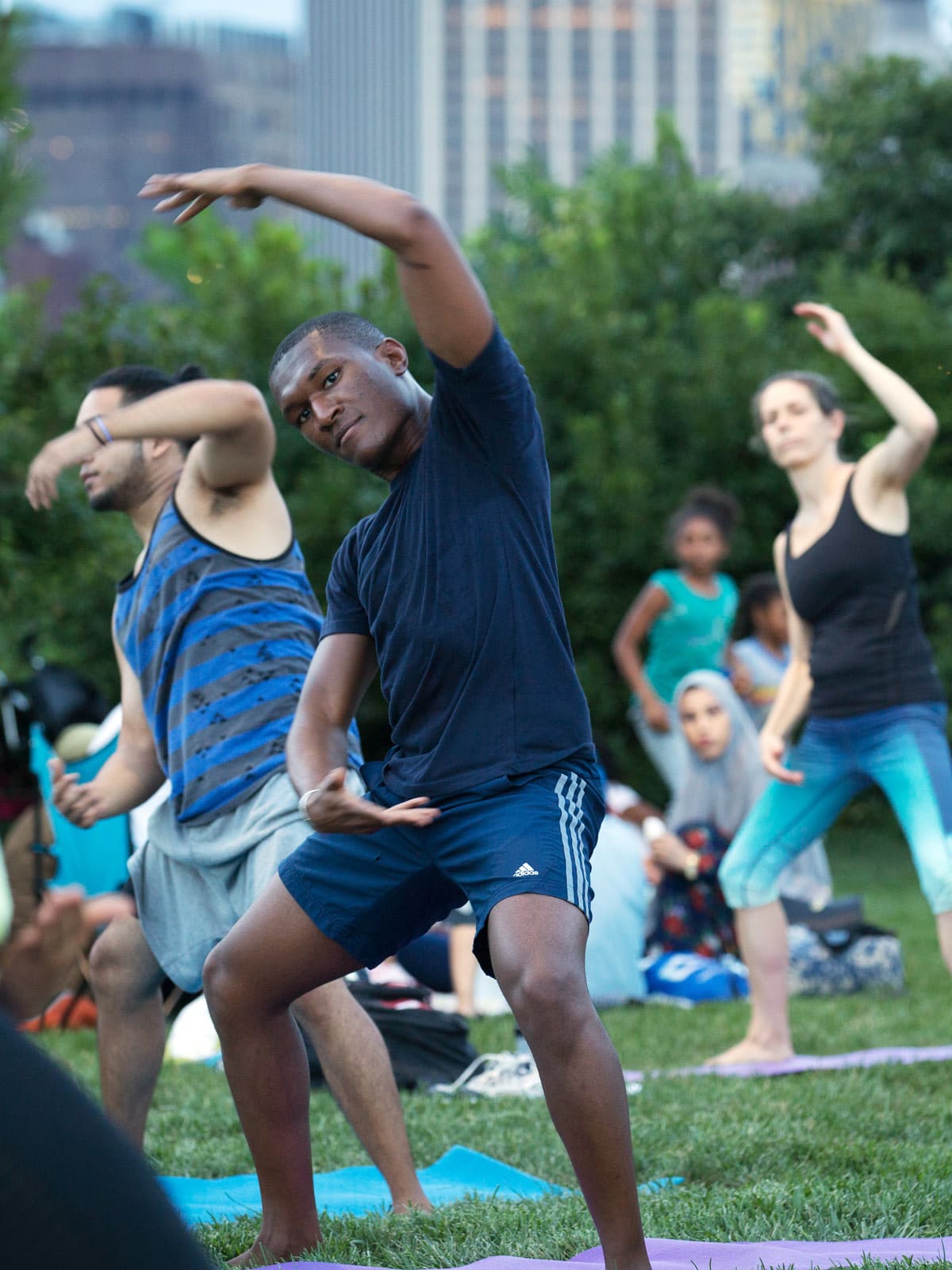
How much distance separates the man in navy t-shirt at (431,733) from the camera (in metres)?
2.89

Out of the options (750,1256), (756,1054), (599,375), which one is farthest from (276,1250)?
(599,375)

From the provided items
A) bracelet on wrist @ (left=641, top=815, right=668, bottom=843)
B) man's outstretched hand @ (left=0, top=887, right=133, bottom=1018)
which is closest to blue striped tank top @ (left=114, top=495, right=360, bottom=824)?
man's outstretched hand @ (left=0, top=887, right=133, bottom=1018)

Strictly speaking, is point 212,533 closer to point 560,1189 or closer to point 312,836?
point 312,836

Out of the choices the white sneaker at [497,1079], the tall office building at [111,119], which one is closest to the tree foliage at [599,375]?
the white sneaker at [497,1079]

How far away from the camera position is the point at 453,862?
3.19m

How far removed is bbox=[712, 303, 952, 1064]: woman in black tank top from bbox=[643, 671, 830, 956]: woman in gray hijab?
2464mm

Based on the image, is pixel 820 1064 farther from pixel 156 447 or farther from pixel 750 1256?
pixel 156 447

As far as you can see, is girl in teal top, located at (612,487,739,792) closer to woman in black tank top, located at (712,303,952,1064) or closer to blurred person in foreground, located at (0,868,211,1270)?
woman in black tank top, located at (712,303,952,1064)

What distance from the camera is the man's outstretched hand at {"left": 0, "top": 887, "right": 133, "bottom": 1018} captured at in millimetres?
1752

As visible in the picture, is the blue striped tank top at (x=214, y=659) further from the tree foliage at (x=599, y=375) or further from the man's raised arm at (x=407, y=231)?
the tree foliage at (x=599, y=375)

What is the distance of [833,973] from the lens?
27.5 feet

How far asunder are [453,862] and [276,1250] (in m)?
0.97

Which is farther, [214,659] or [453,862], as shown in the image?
[214,659]

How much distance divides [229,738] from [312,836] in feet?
2.61
